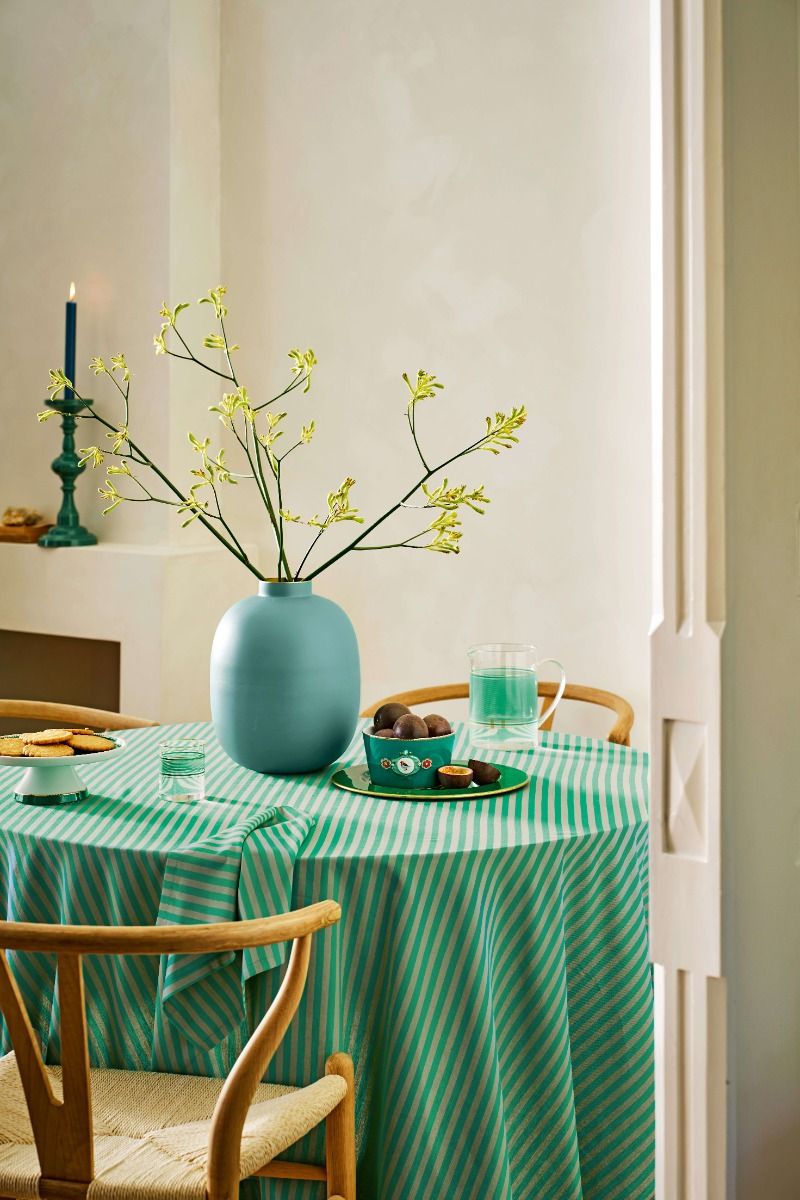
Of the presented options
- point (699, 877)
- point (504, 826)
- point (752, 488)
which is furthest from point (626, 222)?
point (699, 877)

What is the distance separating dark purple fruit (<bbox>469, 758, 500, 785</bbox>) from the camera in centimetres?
186

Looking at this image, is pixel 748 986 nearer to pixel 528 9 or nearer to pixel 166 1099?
pixel 166 1099

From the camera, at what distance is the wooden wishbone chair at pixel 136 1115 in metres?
1.23

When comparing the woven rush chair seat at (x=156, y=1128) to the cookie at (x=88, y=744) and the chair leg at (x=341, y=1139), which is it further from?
the cookie at (x=88, y=744)

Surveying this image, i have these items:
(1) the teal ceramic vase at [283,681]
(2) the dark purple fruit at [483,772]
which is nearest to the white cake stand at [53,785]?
(1) the teal ceramic vase at [283,681]

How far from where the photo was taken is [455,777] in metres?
1.82

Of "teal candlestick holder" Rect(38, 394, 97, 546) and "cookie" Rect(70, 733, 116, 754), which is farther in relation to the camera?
"teal candlestick holder" Rect(38, 394, 97, 546)

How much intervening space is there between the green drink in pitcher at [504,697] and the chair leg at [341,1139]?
29.1 inches

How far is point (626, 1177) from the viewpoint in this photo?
1.65 metres

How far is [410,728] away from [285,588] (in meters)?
0.31

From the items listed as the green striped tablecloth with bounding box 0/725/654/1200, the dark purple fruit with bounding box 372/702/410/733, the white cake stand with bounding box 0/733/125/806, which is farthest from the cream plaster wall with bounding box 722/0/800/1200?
the white cake stand with bounding box 0/733/125/806

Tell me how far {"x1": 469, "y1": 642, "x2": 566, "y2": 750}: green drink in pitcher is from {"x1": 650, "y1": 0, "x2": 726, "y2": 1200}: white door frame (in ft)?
3.21

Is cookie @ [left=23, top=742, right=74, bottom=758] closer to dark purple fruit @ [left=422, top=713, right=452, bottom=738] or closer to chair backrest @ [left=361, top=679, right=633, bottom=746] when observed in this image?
dark purple fruit @ [left=422, top=713, right=452, bottom=738]

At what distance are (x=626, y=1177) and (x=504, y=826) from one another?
521 mm
